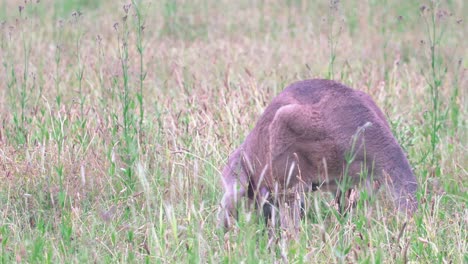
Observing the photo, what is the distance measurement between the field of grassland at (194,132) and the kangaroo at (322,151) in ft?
0.39

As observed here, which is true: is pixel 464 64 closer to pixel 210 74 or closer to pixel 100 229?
pixel 210 74

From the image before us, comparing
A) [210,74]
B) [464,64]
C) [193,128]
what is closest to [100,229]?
[193,128]

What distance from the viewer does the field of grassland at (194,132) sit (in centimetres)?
415

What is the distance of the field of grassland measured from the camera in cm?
415

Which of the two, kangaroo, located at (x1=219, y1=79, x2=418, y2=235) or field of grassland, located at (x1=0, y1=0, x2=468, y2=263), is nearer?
field of grassland, located at (x1=0, y1=0, x2=468, y2=263)

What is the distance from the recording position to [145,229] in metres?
4.60

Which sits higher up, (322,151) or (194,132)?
(322,151)

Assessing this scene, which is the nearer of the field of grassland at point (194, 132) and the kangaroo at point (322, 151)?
the field of grassland at point (194, 132)

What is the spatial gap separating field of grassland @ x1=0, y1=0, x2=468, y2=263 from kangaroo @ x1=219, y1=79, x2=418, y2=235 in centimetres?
12

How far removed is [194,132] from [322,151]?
158 cm

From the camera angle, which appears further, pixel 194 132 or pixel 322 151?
pixel 194 132

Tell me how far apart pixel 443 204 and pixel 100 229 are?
7.23 feet

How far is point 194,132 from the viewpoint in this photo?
5.85 meters

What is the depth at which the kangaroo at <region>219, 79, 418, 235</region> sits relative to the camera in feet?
14.5
